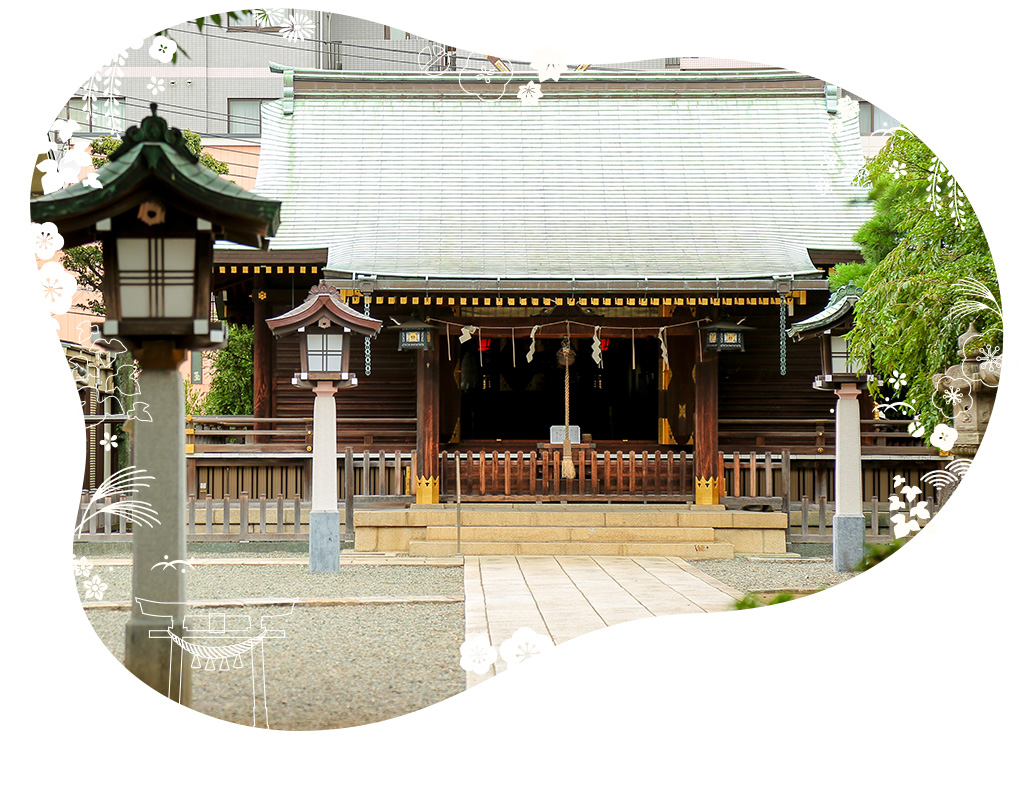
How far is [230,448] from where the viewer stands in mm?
3631

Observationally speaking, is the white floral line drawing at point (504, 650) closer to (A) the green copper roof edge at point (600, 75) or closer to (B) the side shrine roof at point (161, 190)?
(B) the side shrine roof at point (161, 190)

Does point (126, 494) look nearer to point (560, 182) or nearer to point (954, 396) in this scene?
point (560, 182)

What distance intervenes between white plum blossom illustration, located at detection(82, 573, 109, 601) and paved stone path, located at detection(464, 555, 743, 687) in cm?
134

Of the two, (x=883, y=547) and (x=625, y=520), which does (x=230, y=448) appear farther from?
(x=883, y=547)

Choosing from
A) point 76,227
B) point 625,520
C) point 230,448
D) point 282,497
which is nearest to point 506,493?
point 625,520

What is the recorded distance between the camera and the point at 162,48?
9.96ft

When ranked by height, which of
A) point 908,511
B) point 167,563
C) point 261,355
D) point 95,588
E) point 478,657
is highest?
point 261,355

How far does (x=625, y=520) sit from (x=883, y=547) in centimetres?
110

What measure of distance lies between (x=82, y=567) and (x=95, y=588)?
0.30ft

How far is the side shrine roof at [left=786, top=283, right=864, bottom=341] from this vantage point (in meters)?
3.72

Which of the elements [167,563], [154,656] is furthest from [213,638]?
[167,563]

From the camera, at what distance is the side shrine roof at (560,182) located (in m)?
3.76

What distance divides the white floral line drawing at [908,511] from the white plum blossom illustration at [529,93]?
216 centimetres

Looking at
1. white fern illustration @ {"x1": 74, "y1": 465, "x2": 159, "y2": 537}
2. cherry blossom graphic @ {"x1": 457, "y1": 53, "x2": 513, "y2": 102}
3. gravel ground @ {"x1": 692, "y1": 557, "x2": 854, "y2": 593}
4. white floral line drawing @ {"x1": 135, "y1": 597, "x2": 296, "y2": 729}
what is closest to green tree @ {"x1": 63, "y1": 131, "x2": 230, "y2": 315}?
white fern illustration @ {"x1": 74, "y1": 465, "x2": 159, "y2": 537}
